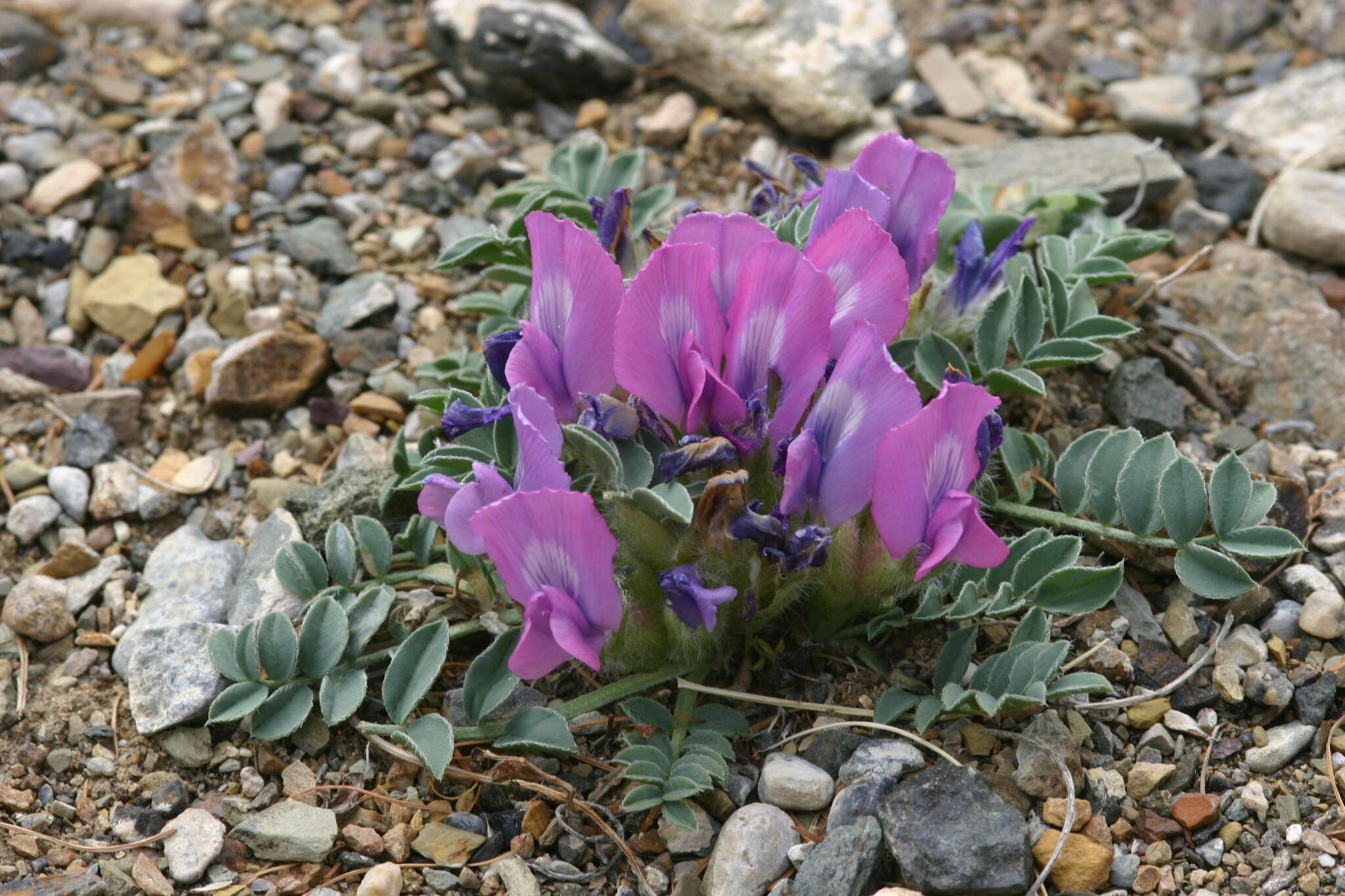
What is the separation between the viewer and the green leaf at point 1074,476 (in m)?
2.70

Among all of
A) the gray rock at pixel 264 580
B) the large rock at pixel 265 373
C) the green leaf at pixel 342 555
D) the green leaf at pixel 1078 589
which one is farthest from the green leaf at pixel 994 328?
the large rock at pixel 265 373

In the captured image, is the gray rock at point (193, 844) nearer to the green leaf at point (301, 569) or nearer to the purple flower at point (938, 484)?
the green leaf at point (301, 569)

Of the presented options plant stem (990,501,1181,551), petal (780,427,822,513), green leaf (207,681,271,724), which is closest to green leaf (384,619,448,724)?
green leaf (207,681,271,724)

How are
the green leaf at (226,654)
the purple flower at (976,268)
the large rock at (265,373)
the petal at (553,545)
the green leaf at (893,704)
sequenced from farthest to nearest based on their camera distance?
1. the large rock at (265,373)
2. the purple flower at (976,268)
3. the green leaf at (226,654)
4. the green leaf at (893,704)
5. the petal at (553,545)

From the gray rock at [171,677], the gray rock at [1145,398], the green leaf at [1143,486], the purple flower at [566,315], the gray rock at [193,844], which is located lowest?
the gray rock at [193,844]

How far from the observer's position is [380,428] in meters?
3.41

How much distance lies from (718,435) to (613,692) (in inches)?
23.4

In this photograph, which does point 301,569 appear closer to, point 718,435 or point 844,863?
point 718,435

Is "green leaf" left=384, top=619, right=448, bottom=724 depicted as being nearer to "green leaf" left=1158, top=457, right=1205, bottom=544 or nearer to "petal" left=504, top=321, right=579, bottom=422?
"petal" left=504, top=321, right=579, bottom=422

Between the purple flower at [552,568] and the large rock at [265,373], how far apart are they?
161 cm

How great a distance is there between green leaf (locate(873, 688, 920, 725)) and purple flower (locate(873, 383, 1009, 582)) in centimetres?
33

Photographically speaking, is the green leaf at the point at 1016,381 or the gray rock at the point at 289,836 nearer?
the gray rock at the point at 289,836

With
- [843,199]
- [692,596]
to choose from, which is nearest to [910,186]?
[843,199]

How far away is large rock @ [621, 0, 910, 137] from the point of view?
4227 millimetres
